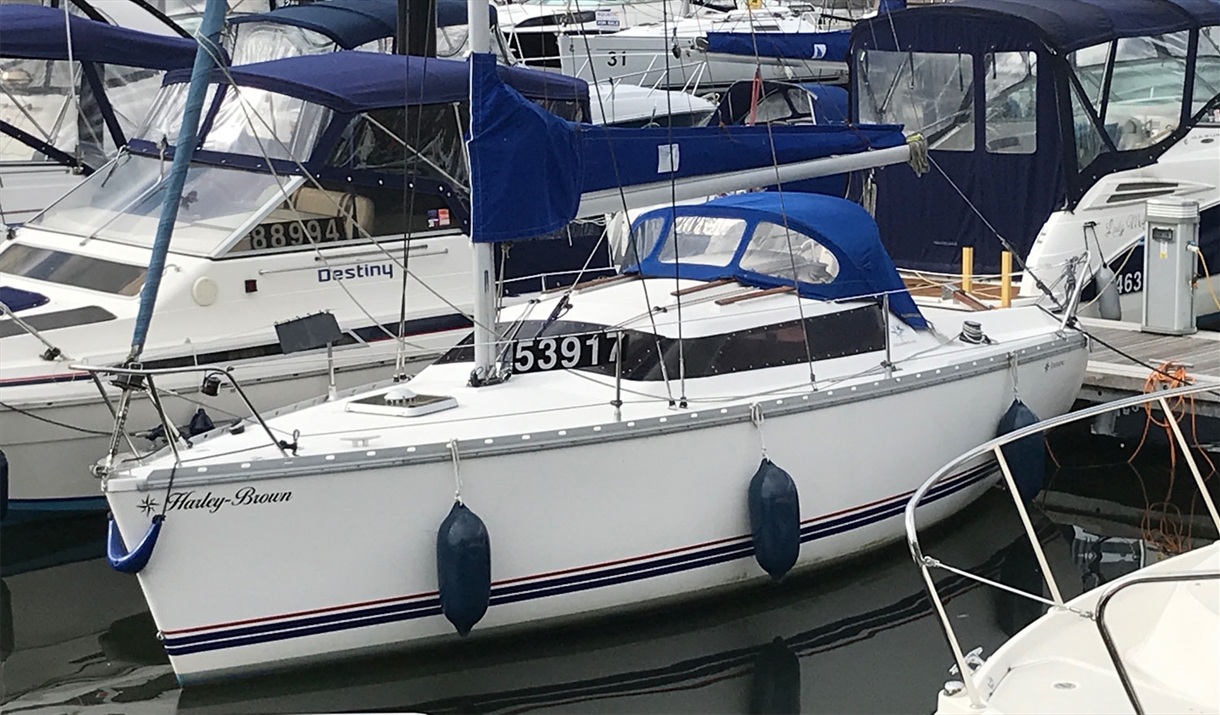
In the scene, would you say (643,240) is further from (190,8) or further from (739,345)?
(190,8)

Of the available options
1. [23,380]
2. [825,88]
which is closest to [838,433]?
[23,380]

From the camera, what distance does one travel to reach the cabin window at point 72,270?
9195 mm

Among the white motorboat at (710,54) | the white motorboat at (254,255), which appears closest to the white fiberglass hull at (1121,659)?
the white motorboat at (254,255)

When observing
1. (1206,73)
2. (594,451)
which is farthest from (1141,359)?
(594,451)

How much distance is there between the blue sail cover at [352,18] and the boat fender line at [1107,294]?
636 cm

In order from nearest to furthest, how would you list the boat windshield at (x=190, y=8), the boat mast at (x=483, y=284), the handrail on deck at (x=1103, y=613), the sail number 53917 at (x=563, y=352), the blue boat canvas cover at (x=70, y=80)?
the handrail on deck at (x=1103, y=613) < the boat mast at (x=483, y=284) < the sail number 53917 at (x=563, y=352) < the blue boat canvas cover at (x=70, y=80) < the boat windshield at (x=190, y=8)

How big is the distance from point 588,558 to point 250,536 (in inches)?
63.2

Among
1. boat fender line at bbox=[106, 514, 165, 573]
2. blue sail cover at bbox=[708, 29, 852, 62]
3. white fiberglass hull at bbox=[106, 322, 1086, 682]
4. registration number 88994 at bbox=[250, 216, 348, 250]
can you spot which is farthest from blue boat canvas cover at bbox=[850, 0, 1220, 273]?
boat fender line at bbox=[106, 514, 165, 573]

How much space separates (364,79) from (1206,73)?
23.5 ft

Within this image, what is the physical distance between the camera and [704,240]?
891cm

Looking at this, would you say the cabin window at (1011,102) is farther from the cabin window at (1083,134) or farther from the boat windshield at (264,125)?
the boat windshield at (264,125)

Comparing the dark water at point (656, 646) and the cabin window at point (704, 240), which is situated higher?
the cabin window at point (704, 240)

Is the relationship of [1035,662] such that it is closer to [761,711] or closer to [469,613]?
[761,711]

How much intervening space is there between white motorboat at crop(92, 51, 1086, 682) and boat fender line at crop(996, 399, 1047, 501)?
9 cm
